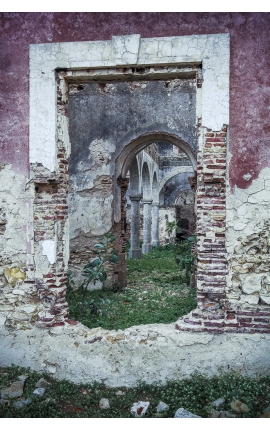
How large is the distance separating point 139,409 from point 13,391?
48.1 inches

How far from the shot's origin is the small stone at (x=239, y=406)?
3463 millimetres

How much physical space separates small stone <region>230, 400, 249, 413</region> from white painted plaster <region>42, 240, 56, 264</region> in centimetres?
227

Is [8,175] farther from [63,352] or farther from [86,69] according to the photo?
[63,352]

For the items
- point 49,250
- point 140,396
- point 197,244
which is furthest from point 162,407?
point 49,250

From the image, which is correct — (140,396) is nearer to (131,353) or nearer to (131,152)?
(131,353)

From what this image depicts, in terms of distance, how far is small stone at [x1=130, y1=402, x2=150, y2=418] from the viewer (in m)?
3.57

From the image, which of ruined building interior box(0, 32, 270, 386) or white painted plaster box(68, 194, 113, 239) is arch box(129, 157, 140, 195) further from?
ruined building interior box(0, 32, 270, 386)

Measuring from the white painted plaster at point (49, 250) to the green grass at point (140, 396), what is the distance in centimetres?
121

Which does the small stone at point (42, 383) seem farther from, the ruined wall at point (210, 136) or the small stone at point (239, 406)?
the small stone at point (239, 406)

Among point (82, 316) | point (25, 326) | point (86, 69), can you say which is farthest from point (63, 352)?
point (86, 69)

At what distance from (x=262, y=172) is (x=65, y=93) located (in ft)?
7.52

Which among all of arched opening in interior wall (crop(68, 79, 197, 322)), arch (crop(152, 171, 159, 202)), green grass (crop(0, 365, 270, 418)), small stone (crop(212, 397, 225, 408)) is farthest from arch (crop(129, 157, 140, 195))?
small stone (crop(212, 397, 225, 408))

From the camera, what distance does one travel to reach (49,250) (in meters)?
4.34

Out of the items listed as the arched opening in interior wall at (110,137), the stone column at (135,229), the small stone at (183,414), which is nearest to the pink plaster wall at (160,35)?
the small stone at (183,414)
